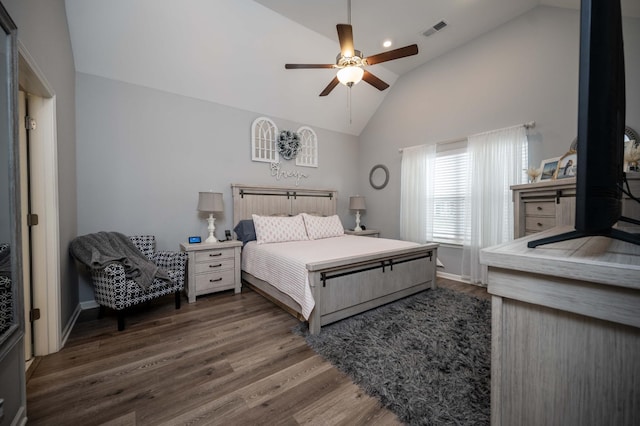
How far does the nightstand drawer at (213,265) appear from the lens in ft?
9.94

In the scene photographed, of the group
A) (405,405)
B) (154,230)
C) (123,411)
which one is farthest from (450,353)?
(154,230)

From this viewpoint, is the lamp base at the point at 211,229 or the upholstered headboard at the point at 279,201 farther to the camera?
the upholstered headboard at the point at 279,201

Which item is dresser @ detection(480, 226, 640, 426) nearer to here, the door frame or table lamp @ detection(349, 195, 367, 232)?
the door frame

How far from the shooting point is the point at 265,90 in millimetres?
3791

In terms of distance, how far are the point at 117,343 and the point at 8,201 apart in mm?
1428

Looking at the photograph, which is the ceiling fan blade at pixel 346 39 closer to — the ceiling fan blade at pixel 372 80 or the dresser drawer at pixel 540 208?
the ceiling fan blade at pixel 372 80

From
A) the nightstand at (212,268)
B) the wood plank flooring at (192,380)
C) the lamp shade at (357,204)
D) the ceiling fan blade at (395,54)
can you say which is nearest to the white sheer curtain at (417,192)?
the lamp shade at (357,204)

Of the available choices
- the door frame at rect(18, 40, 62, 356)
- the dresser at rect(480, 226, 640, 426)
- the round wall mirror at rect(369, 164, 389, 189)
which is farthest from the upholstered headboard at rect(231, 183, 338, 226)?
the dresser at rect(480, 226, 640, 426)

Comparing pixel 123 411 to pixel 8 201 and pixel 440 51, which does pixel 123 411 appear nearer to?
pixel 8 201

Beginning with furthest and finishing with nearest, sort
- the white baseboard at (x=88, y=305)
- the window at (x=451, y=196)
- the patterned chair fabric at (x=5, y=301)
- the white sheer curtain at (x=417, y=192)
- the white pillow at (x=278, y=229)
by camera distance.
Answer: the white sheer curtain at (x=417, y=192) → the window at (x=451, y=196) → the white pillow at (x=278, y=229) → the white baseboard at (x=88, y=305) → the patterned chair fabric at (x=5, y=301)

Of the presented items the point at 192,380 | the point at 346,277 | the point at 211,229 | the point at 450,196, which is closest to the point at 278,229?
the point at 211,229

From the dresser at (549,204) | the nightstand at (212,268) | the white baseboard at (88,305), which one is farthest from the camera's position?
the nightstand at (212,268)

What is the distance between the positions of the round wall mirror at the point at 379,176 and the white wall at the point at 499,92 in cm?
11

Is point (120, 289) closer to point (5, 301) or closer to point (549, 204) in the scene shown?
point (5, 301)
